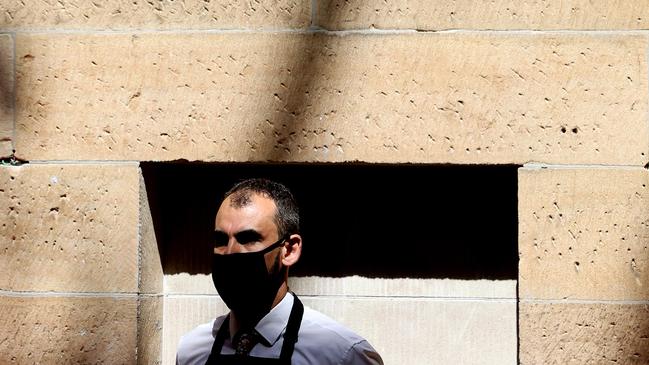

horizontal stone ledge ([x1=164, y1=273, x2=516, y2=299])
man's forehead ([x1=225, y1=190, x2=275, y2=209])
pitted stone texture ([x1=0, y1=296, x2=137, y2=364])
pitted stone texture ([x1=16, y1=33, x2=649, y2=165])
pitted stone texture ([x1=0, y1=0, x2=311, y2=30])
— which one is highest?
pitted stone texture ([x1=0, y1=0, x2=311, y2=30])

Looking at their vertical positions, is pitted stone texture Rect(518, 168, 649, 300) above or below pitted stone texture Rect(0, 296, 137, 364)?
above

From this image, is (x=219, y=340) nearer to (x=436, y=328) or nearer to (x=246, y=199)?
(x=246, y=199)

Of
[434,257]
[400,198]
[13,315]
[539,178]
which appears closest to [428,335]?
[434,257]

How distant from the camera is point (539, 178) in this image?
357 centimetres

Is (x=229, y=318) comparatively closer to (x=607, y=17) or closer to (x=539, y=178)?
(x=539, y=178)

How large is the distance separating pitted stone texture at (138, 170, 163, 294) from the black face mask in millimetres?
781

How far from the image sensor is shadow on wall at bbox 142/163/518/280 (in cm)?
393

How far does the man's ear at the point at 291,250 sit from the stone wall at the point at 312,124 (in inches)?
26.9

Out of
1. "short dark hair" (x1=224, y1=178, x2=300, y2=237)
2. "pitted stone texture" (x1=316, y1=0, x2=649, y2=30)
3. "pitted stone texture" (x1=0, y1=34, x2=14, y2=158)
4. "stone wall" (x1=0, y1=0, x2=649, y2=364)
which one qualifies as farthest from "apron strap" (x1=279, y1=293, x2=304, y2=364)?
"pitted stone texture" (x1=0, y1=34, x2=14, y2=158)

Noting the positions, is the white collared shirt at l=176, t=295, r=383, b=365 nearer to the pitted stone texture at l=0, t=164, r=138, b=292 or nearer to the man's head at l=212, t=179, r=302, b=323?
the man's head at l=212, t=179, r=302, b=323

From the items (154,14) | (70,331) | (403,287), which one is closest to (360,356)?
(403,287)

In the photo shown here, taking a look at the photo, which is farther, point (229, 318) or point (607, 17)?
point (607, 17)

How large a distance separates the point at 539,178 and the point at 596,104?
0.39 metres

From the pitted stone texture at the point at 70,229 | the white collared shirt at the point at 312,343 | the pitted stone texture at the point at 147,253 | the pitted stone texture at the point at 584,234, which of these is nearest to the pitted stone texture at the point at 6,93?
the pitted stone texture at the point at 70,229
